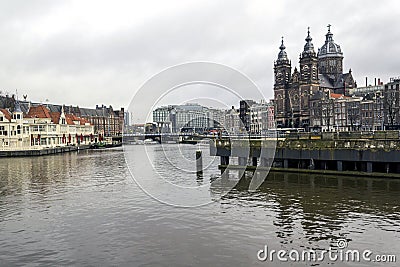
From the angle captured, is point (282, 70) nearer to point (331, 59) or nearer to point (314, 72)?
point (314, 72)

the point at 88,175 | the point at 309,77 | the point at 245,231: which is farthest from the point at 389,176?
the point at 309,77

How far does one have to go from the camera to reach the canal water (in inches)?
690

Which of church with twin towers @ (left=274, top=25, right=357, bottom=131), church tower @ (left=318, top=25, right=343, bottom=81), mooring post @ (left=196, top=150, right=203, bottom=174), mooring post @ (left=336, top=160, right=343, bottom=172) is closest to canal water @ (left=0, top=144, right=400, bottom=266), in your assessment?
mooring post @ (left=336, top=160, right=343, bottom=172)

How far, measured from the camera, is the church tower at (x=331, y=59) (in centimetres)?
17962

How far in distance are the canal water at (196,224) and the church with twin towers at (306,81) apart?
130 meters

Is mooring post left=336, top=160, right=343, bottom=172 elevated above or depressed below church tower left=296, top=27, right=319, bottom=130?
below

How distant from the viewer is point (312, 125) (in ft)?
506

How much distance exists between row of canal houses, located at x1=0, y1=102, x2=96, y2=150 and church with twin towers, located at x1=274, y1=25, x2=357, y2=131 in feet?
302

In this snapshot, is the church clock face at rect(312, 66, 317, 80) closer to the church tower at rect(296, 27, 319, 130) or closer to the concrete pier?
the church tower at rect(296, 27, 319, 130)

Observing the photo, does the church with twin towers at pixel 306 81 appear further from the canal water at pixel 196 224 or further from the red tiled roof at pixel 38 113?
the canal water at pixel 196 224

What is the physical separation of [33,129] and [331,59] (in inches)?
5281

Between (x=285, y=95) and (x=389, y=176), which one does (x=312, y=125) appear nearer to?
(x=285, y=95)

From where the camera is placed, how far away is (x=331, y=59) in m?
181

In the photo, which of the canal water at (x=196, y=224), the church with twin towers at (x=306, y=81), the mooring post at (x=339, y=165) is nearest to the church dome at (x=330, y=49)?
the church with twin towers at (x=306, y=81)
